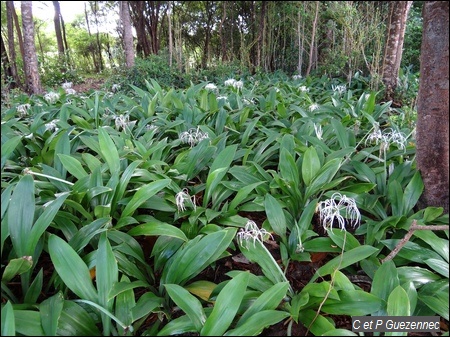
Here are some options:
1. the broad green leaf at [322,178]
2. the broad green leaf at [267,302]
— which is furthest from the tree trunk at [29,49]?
the broad green leaf at [267,302]

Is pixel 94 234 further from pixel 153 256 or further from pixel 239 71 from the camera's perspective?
pixel 239 71

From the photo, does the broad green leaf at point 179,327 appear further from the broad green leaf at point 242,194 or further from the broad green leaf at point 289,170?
the broad green leaf at point 289,170

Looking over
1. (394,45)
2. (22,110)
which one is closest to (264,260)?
(22,110)

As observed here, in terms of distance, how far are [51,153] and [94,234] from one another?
1.08 meters

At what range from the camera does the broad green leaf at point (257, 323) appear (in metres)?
0.90

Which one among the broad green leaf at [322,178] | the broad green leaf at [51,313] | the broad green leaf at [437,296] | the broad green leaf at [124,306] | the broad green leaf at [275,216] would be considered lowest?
the broad green leaf at [437,296]

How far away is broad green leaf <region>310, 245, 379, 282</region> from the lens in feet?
3.79

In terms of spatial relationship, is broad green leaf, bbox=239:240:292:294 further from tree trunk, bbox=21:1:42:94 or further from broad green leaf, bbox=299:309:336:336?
tree trunk, bbox=21:1:42:94

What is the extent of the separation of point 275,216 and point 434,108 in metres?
0.83

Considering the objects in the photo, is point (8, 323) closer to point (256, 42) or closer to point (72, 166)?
point (72, 166)

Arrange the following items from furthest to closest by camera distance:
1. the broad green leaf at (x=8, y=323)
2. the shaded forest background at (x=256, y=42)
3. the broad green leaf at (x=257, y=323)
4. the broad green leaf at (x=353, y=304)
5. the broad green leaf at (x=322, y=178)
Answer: the shaded forest background at (x=256, y=42)
the broad green leaf at (x=322, y=178)
the broad green leaf at (x=353, y=304)
the broad green leaf at (x=257, y=323)
the broad green leaf at (x=8, y=323)

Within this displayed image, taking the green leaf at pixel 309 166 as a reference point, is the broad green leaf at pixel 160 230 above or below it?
below

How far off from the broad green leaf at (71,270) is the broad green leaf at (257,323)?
446 millimetres

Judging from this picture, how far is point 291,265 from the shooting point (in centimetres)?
137
